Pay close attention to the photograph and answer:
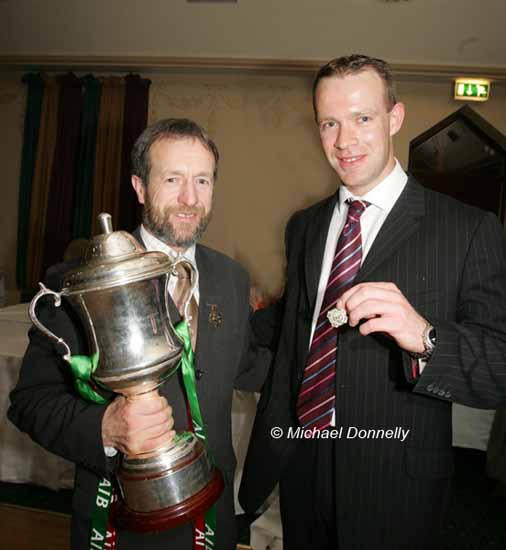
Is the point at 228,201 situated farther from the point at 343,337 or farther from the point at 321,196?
the point at 343,337

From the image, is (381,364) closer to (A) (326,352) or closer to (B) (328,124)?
(A) (326,352)

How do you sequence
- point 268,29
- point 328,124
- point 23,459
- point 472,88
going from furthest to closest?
point 472,88 → point 268,29 → point 23,459 → point 328,124

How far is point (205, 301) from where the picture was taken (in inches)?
55.0

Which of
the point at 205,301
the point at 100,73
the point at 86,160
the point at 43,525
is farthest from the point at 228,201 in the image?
the point at 205,301

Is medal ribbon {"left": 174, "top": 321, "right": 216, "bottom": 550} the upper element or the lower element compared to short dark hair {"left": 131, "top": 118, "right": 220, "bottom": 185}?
lower

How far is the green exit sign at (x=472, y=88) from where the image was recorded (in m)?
5.37

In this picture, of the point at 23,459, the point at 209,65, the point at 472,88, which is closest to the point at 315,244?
the point at 23,459

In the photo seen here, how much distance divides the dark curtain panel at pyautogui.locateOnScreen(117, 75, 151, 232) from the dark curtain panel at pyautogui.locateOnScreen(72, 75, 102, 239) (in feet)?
1.38

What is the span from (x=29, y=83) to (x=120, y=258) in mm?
6298

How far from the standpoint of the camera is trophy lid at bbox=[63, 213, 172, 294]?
0.88 metres

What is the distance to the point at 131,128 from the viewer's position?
5859 millimetres

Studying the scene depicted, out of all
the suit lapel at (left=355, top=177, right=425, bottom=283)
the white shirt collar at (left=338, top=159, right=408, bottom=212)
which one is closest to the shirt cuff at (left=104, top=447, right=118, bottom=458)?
the suit lapel at (left=355, top=177, right=425, bottom=283)

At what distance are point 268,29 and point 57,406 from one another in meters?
4.63

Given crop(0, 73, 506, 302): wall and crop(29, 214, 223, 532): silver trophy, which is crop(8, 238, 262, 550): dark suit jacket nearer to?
crop(29, 214, 223, 532): silver trophy
